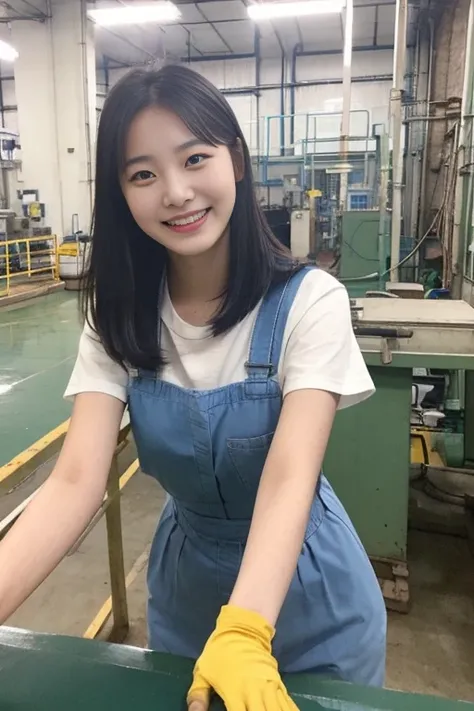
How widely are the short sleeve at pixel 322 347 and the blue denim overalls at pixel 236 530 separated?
3 centimetres

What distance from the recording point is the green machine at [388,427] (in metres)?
2.10

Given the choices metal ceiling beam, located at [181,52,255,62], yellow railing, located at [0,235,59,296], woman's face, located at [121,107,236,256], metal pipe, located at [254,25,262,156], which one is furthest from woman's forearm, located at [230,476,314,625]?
metal ceiling beam, located at [181,52,255,62]

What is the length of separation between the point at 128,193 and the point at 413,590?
2173 mm

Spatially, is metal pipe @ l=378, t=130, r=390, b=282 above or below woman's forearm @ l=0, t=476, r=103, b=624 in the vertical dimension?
above

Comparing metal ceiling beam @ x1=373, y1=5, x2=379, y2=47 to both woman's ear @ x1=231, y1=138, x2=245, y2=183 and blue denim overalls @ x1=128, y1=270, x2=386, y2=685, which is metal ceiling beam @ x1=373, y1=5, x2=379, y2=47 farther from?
blue denim overalls @ x1=128, y1=270, x2=386, y2=685

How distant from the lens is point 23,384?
4.38 metres

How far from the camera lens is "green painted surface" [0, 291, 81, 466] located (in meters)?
3.53

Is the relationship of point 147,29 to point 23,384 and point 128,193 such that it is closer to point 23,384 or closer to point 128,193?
point 23,384

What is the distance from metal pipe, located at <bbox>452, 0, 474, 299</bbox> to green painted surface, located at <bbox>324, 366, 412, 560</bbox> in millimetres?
2938

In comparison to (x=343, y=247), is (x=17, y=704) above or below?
below

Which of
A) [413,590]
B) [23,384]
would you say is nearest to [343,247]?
[23,384]

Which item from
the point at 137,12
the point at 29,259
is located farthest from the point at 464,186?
the point at 29,259

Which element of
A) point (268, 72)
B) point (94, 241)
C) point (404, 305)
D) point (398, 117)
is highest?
point (268, 72)

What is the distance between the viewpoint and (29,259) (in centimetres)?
817
